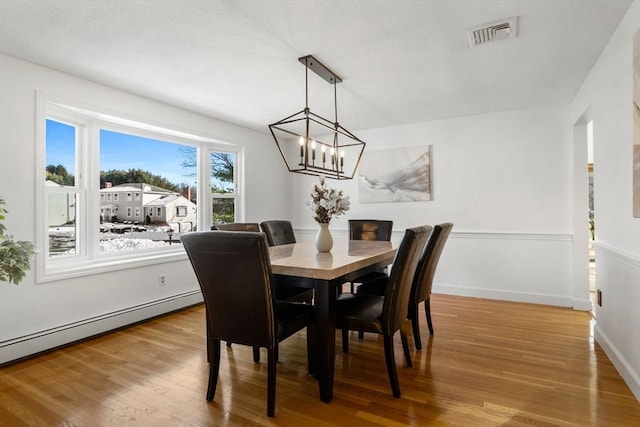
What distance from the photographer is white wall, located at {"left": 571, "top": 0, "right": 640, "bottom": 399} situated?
6.66 ft

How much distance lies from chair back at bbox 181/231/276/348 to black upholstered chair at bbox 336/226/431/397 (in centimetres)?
53

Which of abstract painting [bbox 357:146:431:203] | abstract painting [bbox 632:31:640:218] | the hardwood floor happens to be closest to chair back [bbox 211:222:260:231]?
the hardwood floor

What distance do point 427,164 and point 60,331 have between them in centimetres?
428

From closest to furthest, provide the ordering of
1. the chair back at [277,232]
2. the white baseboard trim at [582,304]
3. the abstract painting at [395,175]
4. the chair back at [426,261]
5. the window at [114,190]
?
the chair back at [426,261]
the window at [114,190]
the chair back at [277,232]
the white baseboard trim at [582,304]
the abstract painting at [395,175]

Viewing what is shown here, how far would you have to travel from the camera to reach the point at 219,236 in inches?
67.1

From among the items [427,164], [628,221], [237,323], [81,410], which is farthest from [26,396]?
[427,164]

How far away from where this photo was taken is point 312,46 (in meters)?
2.40

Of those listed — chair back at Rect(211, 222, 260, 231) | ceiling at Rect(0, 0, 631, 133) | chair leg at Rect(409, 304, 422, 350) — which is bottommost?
chair leg at Rect(409, 304, 422, 350)

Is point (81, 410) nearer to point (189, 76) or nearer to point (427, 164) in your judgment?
point (189, 76)

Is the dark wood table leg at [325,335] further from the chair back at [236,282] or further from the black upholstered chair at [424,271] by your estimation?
the black upholstered chair at [424,271]

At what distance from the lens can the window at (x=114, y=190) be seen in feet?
9.79

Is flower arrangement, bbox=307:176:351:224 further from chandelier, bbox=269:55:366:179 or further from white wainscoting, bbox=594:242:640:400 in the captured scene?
white wainscoting, bbox=594:242:640:400

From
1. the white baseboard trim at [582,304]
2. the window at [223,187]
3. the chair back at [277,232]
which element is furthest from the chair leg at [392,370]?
the window at [223,187]

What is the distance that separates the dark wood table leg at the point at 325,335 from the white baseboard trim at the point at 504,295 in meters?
2.91
